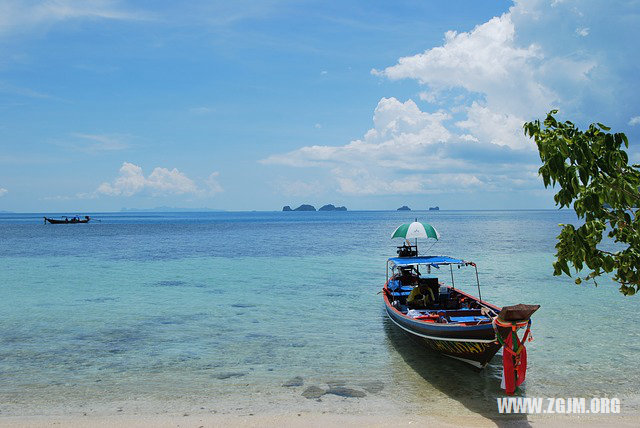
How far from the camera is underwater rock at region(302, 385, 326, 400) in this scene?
37.2 ft

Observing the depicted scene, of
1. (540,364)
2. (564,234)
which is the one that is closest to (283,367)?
(540,364)

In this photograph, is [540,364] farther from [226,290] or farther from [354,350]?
[226,290]

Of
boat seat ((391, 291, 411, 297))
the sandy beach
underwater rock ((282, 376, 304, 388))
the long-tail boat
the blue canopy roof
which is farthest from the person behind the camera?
boat seat ((391, 291, 411, 297))

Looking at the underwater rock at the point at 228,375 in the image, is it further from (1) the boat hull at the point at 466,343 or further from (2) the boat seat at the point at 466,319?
(2) the boat seat at the point at 466,319

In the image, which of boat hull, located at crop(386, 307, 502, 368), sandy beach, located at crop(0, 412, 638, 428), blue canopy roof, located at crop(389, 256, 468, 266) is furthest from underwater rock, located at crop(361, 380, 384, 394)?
blue canopy roof, located at crop(389, 256, 468, 266)

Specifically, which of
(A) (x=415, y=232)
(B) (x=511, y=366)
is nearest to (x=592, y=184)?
(B) (x=511, y=366)

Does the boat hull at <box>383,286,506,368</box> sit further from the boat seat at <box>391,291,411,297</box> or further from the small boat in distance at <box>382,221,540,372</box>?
the boat seat at <box>391,291,411,297</box>

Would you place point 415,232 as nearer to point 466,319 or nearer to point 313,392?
point 466,319

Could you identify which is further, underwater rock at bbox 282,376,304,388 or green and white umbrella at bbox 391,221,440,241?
green and white umbrella at bbox 391,221,440,241

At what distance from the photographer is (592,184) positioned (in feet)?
15.4

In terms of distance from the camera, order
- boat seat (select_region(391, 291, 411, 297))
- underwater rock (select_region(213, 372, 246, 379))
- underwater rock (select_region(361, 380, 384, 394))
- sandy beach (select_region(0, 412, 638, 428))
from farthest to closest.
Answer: boat seat (select_region(391, 291, 411, 297)), underwater rock (select_region(213, 372, 246, 379)), underwater rock (select_region(361, 380, 384, 394)), sandy beach (select_region(0, 412, 638, 428))

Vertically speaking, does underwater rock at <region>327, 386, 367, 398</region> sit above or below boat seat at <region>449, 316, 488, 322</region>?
below

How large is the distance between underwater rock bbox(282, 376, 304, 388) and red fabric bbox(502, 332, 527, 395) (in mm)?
5111

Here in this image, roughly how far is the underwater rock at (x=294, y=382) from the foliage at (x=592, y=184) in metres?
8.78
